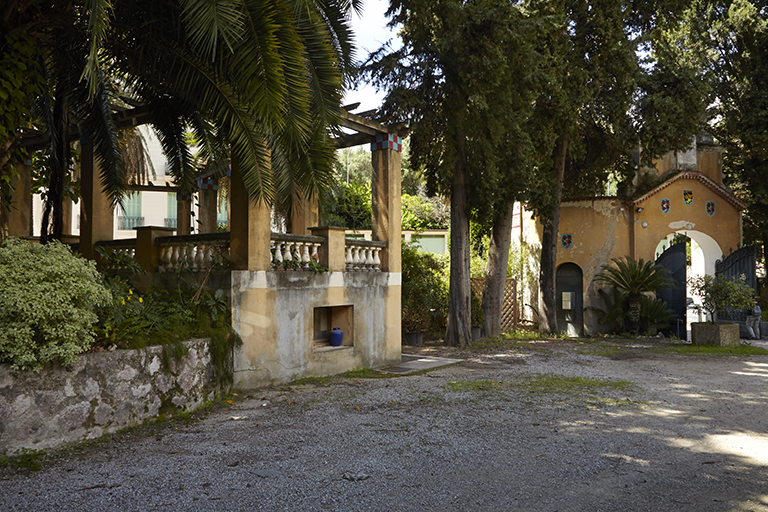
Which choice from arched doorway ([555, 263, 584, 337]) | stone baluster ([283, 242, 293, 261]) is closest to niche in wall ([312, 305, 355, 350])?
stone baluster ([283, 242, 293, 261])

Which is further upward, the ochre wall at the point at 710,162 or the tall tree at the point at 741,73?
the tall tree at the point at 741,73

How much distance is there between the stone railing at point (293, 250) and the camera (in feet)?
29.9

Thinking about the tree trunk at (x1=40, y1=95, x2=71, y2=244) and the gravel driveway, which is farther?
the tree trunk at (x1=40, y1=95, x2=71, y2=244)

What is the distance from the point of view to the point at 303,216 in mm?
12305

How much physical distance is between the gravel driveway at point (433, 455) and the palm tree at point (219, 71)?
319 centimetres

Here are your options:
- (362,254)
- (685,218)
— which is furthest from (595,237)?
(362,254)

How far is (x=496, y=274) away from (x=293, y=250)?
25.1 ft

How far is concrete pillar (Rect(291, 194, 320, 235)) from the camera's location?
12156 millimetres

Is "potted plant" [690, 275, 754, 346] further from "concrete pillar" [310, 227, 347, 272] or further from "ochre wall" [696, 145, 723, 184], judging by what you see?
"concrete pillar" [310, 227, 347, 272]

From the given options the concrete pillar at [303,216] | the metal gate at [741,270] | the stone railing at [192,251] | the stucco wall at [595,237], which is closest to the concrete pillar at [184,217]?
the concrete pillar at [303,216]

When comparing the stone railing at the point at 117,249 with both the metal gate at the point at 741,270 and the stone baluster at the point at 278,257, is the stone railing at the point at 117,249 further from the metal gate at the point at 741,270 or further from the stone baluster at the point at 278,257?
the metal gate at the point at 741,270

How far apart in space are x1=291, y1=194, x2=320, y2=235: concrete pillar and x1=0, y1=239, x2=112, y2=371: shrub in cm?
626

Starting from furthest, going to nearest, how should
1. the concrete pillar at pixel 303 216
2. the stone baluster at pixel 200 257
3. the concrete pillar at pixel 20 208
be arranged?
1. the concrete pillar at pixel 303 216
2. the concrete pillar at pixel 20 208
3. the stone baluster at pixel 200 257

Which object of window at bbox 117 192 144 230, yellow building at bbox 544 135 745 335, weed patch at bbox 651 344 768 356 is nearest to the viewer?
weed patch at bbox 651 344 768 356
